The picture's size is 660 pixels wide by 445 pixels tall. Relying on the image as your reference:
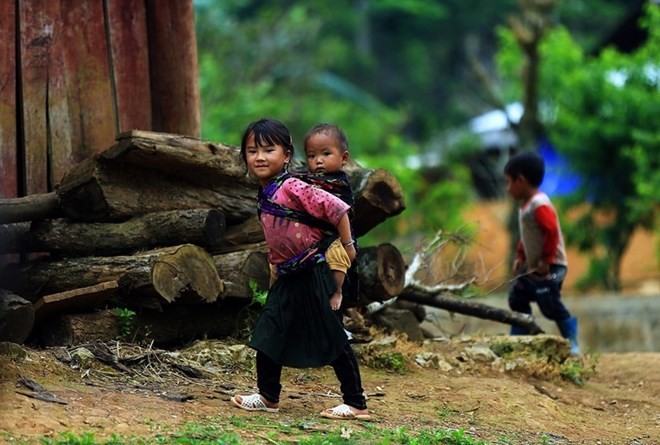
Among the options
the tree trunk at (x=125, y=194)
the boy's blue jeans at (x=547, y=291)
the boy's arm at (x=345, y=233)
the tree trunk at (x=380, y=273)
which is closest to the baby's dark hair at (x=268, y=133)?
the boy's arm at (x=345, y=233)

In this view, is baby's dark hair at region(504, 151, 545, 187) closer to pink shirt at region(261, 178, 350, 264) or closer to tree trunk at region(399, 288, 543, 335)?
tree trunk at region(399, 288, 543, 335)

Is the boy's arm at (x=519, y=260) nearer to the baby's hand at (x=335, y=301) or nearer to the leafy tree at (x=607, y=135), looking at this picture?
the baby's hand at (x=335, y=301)

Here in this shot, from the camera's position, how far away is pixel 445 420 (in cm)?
656

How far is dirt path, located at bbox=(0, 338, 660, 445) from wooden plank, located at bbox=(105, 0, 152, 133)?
2.12 metres

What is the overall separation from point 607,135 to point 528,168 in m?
10.9

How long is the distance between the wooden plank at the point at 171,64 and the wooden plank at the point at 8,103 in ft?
3.55

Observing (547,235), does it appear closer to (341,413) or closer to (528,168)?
(528,168)

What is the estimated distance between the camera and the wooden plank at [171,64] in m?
8.42

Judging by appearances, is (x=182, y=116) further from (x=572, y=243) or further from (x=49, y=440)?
(x=572, y=243)

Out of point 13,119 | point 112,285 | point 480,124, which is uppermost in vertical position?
point 480,124

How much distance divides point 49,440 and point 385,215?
3175mm

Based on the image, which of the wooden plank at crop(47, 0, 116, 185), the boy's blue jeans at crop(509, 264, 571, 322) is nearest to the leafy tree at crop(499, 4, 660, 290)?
the boy's blue jeans at crop(509, 264, 571, 322)

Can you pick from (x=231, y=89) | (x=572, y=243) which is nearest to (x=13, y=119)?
(x=572, y=243)

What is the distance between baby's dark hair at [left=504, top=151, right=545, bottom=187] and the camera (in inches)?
356
